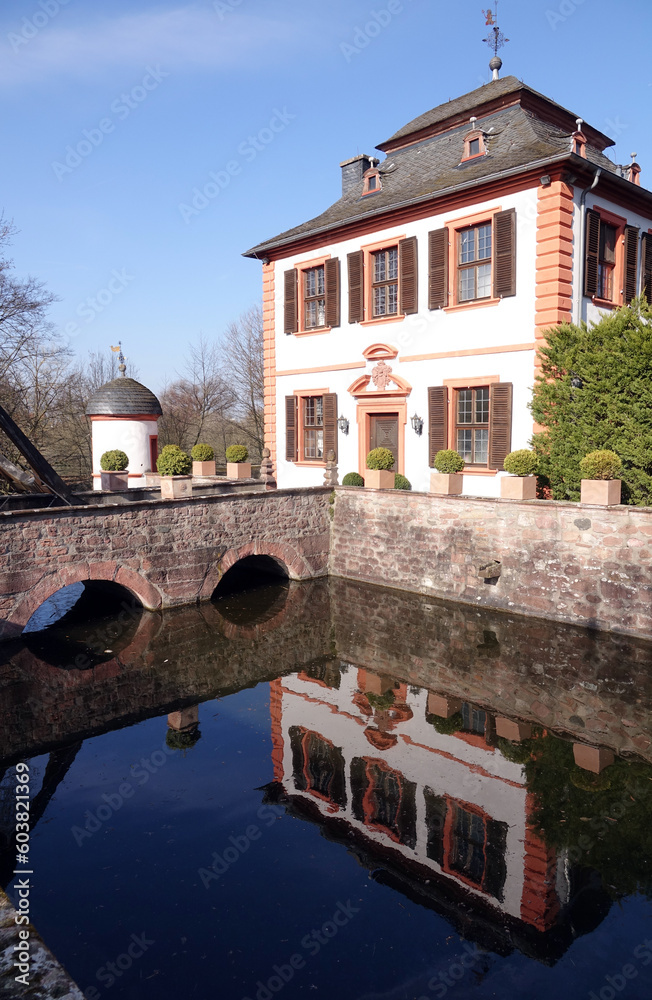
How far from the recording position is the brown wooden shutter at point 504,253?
1402cm

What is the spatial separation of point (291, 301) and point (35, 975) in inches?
692

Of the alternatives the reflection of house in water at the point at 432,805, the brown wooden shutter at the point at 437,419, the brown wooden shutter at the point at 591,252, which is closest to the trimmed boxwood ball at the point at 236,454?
the brown wooden shutter at the point at 437,419

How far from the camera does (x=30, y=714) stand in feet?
29.1

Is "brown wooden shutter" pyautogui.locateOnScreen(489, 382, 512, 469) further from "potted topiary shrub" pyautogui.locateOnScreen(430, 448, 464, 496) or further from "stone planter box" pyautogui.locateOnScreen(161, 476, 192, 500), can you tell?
"stone planter box" pyautogui.locateOnScreen(161, 476, 192, 500)

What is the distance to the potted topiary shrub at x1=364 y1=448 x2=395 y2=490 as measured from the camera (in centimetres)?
1554

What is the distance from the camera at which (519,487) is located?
42.0 ft

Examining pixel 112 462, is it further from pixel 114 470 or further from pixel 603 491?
pixel 603 491

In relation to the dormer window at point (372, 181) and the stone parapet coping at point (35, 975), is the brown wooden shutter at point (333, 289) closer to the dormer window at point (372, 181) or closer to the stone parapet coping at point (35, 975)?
the dormer window at point (372, 181)

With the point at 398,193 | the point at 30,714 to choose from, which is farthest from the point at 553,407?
the point at 30,714

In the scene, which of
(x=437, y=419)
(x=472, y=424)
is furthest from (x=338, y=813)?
(x=437, y=419)

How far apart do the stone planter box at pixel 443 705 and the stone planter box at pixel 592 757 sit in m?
1.62

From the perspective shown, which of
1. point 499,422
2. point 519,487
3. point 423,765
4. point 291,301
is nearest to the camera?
point 423,765

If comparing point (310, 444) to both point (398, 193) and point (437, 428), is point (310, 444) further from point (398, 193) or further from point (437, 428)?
point (398, 193)

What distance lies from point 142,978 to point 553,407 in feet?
37.7
